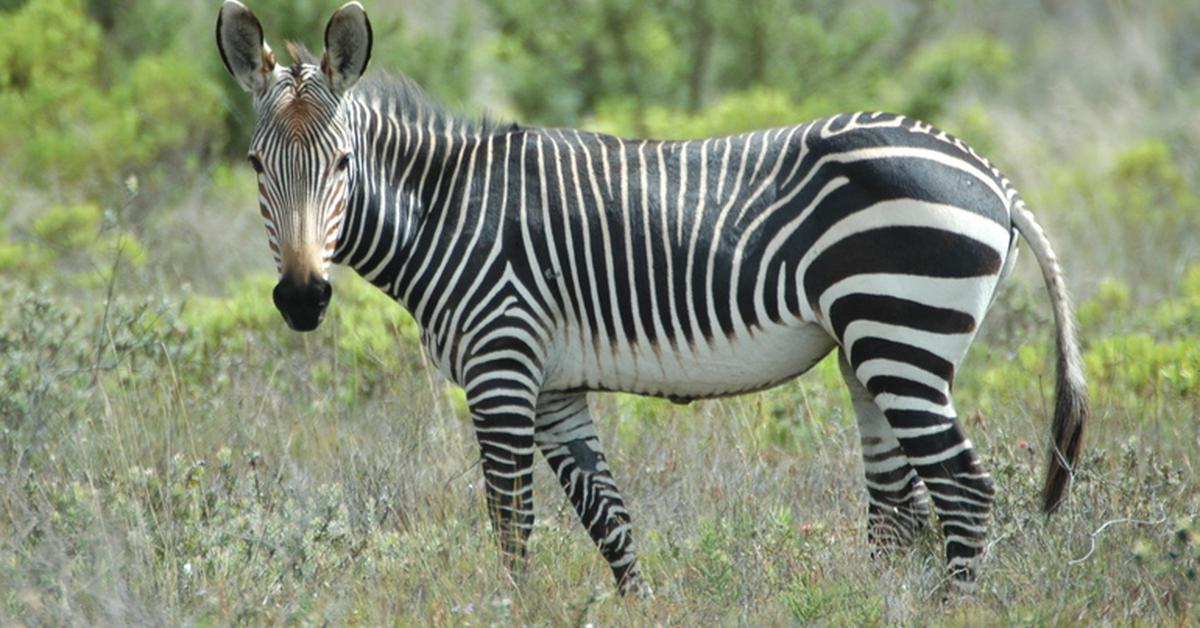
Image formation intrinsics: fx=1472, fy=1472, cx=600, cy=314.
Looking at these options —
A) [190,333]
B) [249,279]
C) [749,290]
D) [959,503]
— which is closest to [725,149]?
[749,290]

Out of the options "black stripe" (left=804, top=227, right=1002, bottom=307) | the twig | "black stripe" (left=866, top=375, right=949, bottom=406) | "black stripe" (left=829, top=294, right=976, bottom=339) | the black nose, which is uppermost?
the black nose

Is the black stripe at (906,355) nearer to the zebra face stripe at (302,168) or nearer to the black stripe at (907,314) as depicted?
the black stripe at (907,314)

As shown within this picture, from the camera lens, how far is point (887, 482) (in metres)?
5.77

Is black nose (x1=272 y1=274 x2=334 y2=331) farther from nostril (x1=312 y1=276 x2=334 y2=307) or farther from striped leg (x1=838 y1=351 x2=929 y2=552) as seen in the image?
striped leg (x1=838 y1=351 x2=929 y2=552)

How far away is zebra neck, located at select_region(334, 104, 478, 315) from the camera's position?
5.48 metres

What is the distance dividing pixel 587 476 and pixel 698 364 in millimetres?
668

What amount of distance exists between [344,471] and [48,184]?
20.5 ft

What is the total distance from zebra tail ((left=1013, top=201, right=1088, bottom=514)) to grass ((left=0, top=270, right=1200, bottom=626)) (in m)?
0.23

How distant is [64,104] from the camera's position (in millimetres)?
11945

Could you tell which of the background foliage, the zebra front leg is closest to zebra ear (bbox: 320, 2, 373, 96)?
the background foliage

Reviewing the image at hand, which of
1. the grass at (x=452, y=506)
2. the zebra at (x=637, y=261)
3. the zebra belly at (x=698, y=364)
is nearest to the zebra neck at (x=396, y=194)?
the zebra at (x=637, y=261)

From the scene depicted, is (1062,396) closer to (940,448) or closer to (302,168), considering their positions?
(940,448)

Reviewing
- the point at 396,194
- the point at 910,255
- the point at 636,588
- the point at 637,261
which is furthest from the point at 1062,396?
the point at 396,194

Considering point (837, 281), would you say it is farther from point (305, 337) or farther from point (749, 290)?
point (305, 337)
